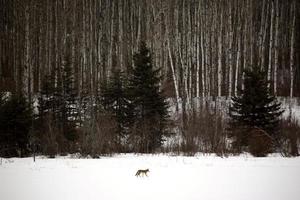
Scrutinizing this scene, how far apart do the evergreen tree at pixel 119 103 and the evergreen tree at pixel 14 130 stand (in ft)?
15.1

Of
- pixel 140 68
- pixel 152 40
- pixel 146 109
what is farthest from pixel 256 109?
pixel 152 40

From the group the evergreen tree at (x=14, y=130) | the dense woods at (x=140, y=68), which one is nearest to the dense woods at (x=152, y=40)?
the dense woods at (x=140, y=68)

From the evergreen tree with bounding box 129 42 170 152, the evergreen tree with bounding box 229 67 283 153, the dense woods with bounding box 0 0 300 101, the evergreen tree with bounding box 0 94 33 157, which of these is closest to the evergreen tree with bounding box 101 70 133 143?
the evergreen tree with bounding box 129 42 170 152

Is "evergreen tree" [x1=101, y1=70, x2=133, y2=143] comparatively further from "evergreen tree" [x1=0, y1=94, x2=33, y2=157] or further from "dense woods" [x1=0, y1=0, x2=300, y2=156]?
"evergreen tree" [x1=0, y1=94, x2=33, y2=157]

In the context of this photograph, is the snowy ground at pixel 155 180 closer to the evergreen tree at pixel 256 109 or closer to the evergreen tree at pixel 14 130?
the evergreen tree at pixel 256 109

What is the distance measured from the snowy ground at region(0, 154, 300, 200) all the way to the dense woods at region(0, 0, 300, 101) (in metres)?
14.8

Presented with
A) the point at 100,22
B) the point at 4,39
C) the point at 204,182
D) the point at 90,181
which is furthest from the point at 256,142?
the point at 4,39

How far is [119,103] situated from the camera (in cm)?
2303

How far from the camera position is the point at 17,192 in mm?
10250

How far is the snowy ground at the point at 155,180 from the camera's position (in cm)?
937

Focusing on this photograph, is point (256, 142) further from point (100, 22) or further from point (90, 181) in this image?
point (100, 22)

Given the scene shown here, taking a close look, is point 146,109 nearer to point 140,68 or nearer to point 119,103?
point 119,103

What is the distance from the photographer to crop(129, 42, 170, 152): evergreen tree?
20.2 metres

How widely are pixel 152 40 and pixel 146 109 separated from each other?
442 inches
